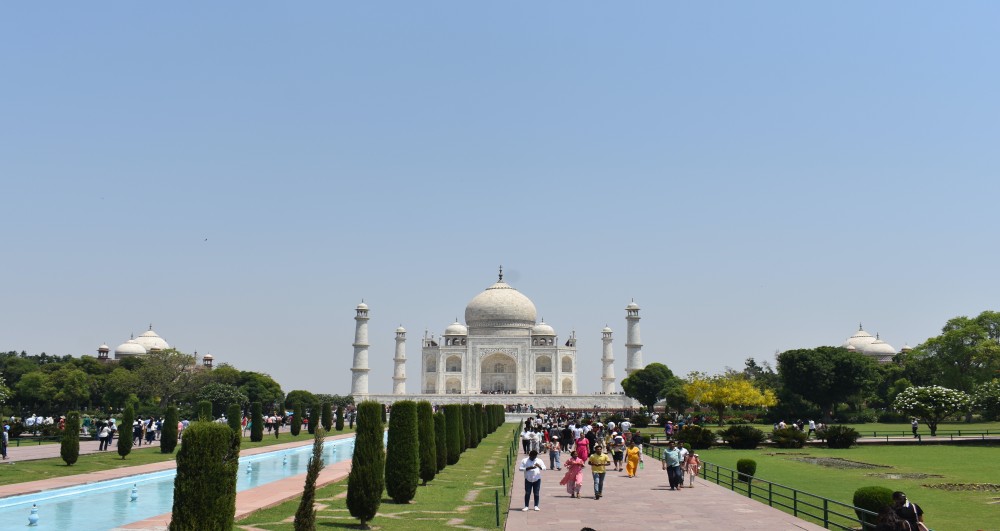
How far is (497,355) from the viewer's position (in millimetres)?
77562

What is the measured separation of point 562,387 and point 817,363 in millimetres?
33003

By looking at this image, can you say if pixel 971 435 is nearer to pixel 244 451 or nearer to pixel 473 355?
pixel 244 451

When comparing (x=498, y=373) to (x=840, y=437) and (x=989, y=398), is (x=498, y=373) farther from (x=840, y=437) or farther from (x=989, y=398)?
(x=840, y=437)

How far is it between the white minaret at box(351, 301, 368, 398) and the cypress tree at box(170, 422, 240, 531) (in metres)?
64.0

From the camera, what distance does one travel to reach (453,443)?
22.4 meters

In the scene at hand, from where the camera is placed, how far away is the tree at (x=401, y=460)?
15.0 metres

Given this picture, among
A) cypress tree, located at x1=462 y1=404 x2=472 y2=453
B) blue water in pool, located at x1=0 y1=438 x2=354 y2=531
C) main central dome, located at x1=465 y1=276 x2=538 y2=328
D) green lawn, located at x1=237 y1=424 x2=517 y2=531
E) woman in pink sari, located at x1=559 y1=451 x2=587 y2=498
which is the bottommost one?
blue water in pool, located at x1=0 y1=438 x2=354 y2=531

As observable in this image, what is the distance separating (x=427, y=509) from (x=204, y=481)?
21.1 ft

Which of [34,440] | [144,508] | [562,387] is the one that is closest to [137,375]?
[34,440]

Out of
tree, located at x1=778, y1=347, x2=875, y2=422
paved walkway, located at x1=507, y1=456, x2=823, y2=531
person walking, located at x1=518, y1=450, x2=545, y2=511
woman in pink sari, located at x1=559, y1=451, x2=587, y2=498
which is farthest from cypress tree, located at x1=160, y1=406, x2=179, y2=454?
tree, located at x1=778, y1=347, x2=875, y2=422

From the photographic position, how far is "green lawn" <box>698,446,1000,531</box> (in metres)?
14.2

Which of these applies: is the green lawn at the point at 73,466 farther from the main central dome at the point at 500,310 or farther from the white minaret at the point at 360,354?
the main central dome at the point at 500,310

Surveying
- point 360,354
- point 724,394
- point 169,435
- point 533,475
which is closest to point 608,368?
point 360,354

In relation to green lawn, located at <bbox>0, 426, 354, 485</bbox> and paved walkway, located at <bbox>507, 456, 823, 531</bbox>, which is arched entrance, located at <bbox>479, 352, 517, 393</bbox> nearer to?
green lawn, located at <bbox>0, 426, 354, 485</bbox>
